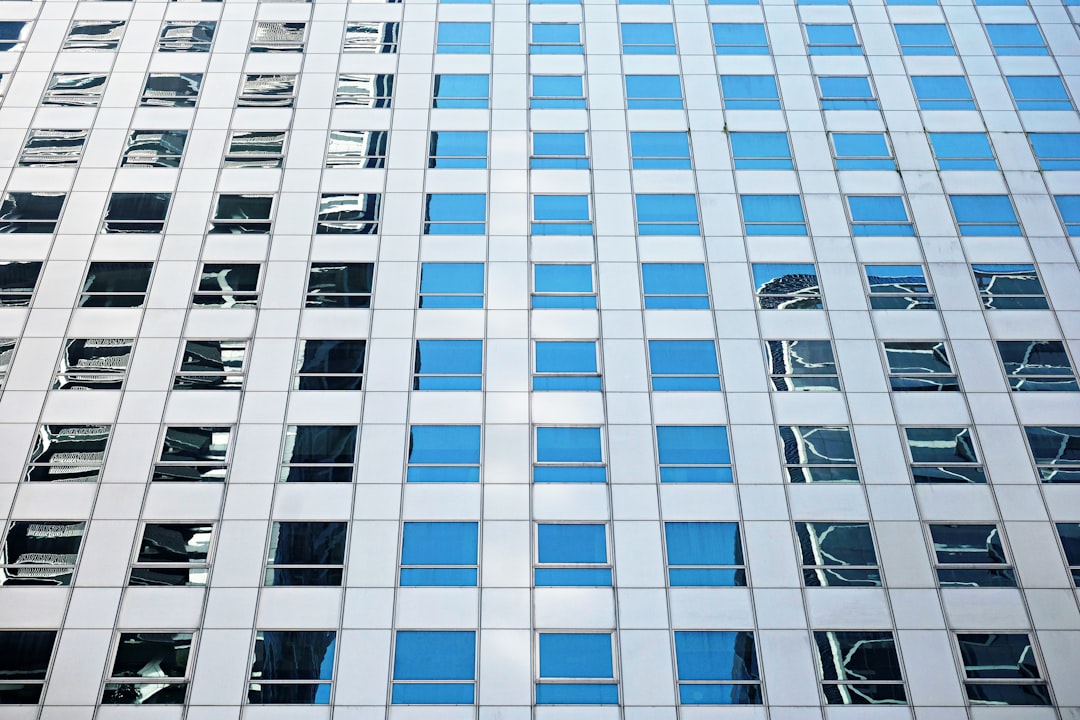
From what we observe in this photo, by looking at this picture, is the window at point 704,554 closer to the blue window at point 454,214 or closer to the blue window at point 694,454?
the blue window at point 694,454

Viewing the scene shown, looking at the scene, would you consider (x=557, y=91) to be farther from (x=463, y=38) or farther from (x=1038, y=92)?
(x=1038, y=92)

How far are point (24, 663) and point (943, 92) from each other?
102ft

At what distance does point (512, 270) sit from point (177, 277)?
31.7 feet

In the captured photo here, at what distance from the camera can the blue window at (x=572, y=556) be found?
76.3 feet

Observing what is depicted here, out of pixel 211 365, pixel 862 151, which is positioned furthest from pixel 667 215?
pixel 211 365

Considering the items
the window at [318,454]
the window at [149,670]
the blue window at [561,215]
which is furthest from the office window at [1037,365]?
the window at [149,670]

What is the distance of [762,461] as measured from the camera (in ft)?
81.5

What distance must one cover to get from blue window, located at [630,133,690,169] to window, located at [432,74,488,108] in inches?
Result: 203

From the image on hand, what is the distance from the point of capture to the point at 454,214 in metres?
28.6

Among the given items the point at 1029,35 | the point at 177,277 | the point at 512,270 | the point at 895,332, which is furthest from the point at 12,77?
the point at 1029,35

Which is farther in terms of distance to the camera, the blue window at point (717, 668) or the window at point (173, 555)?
the window at point (173, 555)

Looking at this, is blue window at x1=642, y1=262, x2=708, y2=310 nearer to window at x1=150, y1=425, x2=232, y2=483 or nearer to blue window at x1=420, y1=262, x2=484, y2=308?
blue window at x1=420, y1=262, x2=484, y2=308

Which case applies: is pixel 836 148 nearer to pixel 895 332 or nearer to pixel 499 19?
pixel 895 332

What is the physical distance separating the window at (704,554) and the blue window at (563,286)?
22.8ft
